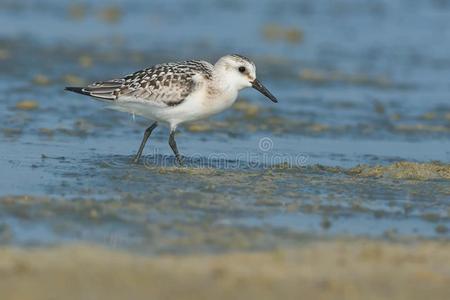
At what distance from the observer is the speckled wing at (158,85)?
1026 centimetres

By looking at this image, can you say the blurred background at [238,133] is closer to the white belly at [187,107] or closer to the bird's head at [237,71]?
the white belly at [187,107]

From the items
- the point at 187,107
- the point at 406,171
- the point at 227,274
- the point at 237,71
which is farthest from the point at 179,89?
→ the point at 227,274

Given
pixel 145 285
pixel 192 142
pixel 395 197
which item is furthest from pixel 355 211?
pixel 192 142

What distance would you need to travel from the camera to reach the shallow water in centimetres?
808

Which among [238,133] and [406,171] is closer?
[406,171]

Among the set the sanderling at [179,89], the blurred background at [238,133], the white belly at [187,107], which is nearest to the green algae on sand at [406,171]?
the blurred background at [238,133]

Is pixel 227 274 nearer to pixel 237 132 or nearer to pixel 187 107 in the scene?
pixel 187 107

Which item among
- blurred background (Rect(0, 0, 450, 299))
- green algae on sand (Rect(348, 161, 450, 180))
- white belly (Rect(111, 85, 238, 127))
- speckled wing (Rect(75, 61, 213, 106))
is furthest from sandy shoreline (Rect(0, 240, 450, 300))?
speckled wing (Rect(75, 61, 213, 106))

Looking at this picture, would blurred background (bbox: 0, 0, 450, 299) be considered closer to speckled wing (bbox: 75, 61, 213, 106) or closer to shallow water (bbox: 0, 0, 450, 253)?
shallow water (bbox: 0, 0, 450, 253)

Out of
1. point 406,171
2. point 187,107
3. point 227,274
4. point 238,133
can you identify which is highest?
point 187,107

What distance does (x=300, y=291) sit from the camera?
251 inches

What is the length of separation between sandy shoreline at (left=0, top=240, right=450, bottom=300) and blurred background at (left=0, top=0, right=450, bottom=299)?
291mm

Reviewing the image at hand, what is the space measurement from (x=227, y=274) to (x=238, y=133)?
20.1ft

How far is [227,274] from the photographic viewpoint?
6.61 metres
